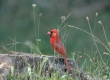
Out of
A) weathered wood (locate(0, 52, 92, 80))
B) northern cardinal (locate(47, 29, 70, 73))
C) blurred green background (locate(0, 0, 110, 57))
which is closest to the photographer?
weathered wood (locate(0, 52, 92, 80))

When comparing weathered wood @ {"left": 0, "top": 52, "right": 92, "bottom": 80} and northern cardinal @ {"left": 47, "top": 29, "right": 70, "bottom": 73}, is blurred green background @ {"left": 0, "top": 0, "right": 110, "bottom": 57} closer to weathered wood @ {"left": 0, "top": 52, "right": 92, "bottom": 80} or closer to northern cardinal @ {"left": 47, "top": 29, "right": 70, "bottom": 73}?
northern cardinal @ {"left": 47, "top": 29, "right": 70, "bottom": 73}

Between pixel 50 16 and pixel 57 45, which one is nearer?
pixel 57 45

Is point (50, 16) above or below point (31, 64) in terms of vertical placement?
above

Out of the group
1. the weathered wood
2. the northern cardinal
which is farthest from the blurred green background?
the weathered wood

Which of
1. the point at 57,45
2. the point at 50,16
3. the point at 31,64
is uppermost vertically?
the point at 50,16

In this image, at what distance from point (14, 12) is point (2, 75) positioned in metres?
18.2

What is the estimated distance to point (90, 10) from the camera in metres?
26.1

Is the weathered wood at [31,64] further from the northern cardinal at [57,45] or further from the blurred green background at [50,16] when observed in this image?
the blurred green background at [50,16]

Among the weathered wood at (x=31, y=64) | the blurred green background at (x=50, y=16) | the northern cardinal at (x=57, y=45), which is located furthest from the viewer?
the blurred green background at (x=50, y=16)

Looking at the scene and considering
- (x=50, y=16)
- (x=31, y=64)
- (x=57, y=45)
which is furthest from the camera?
(x=50, y=16)

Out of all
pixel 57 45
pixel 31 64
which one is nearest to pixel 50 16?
pixel 57 45

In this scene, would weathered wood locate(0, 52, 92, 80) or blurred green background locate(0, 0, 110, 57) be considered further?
blurred green background locate(0, 0, 110, 57)

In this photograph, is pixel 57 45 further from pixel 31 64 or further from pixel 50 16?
→ pixel 50 16

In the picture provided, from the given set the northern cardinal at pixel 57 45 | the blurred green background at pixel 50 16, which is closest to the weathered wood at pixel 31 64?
the northern cardinal at pixel 57 45
